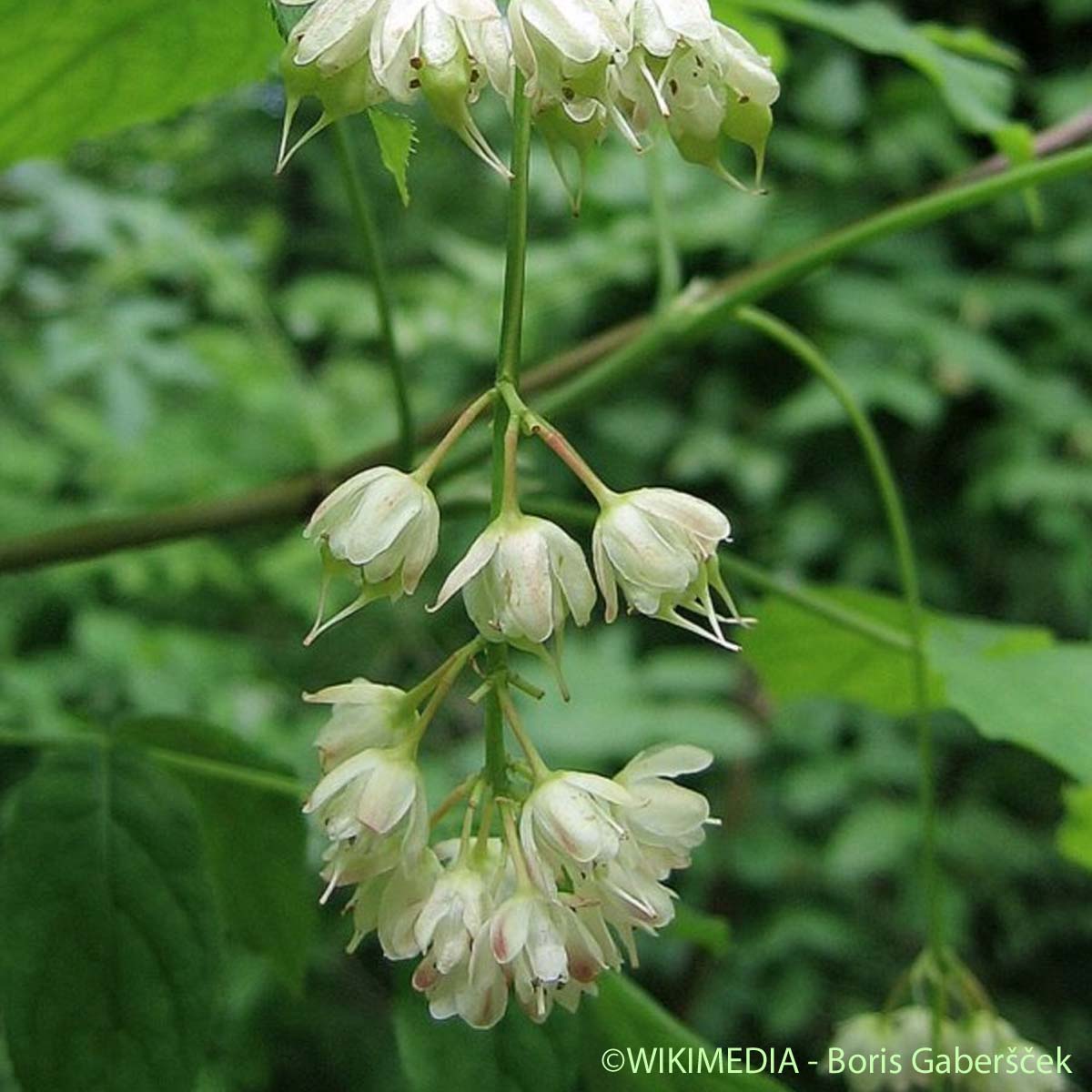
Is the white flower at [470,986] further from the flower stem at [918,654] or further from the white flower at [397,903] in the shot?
the flower stem at [918,654]

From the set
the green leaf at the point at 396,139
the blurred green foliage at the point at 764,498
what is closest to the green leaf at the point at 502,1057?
the green leaf at the point at 396,139

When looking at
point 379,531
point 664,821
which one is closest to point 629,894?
point 664,821

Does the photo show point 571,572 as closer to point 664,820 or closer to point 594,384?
point 664,820

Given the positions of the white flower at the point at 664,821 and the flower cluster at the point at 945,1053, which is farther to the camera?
the flower cluster at the point at 945,1053

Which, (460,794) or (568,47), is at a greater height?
(568,47)

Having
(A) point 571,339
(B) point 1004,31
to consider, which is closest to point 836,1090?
(A) point 571,339

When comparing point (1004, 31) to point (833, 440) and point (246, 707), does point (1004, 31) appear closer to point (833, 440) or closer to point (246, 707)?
point (833, 440)

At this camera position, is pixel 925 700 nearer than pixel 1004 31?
Yes
